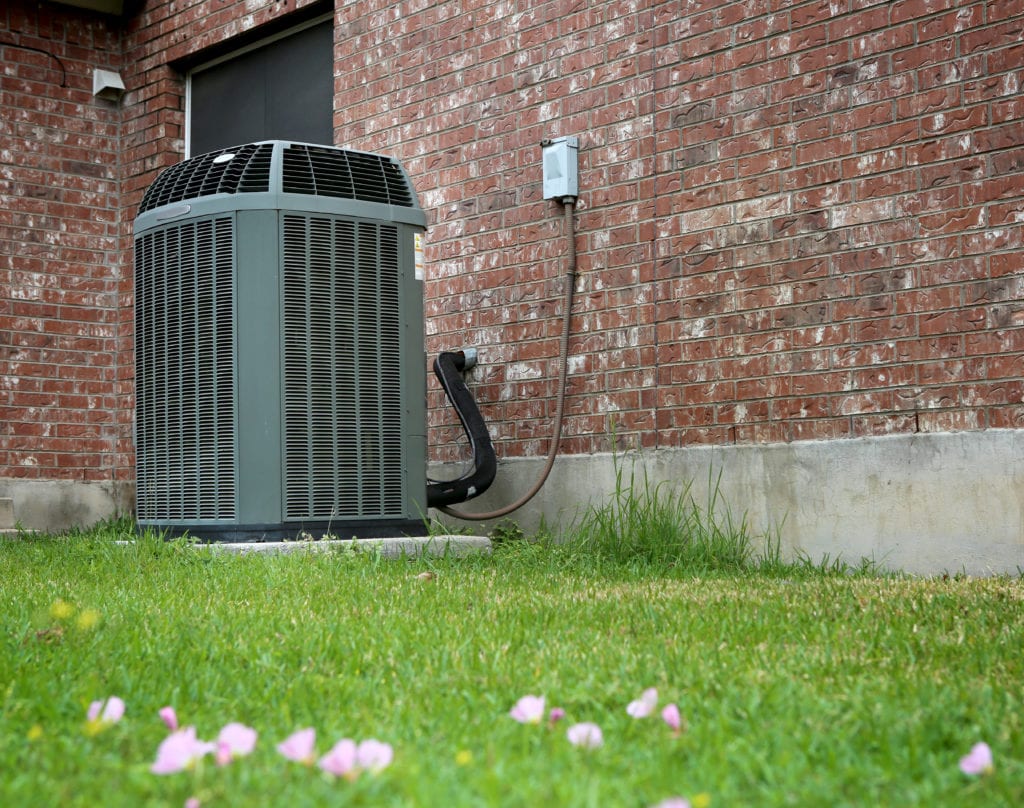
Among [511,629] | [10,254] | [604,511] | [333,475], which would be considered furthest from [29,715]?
[10,254]

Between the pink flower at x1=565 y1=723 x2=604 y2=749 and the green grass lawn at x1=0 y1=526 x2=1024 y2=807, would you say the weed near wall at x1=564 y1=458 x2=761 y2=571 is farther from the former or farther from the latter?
the pink flower at x1=565 y1=723 x2=604 y2=749

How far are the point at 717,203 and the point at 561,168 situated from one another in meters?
0.87

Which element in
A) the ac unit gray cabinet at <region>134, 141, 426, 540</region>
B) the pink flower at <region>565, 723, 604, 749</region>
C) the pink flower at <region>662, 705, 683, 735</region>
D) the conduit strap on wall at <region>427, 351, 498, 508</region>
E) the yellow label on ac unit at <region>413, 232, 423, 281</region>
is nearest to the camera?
the pink flower at <region>565, 723, 604, 749</region>

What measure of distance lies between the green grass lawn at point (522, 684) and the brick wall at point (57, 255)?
4449 mm

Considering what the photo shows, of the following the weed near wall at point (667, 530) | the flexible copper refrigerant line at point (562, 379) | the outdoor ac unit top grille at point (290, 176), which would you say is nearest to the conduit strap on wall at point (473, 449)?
the flexible copper refrigerant line at point (562, 379)

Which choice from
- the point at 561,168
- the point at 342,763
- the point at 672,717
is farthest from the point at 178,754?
the point at 561,168

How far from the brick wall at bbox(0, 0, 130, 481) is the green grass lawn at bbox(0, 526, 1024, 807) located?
4.45 m

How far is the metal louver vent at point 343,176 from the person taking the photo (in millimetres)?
4973

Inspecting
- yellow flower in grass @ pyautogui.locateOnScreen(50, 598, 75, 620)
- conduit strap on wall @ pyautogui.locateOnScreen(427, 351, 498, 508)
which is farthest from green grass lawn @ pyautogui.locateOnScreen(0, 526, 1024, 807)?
conduit strap on wall @ pyautogui.locateOnScreen(427, 351, 498, 508)

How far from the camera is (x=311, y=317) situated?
492cm

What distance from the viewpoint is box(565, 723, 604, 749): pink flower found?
1.78m

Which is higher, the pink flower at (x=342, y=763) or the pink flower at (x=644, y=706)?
the pink flower at (x=342, y=763)

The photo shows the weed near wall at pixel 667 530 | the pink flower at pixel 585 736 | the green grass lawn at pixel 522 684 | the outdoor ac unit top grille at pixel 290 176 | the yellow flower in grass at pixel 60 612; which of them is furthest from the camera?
the outdoor ac unit top grille at pixel 290 176

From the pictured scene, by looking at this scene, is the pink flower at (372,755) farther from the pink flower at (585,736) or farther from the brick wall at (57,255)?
the brick wall at (57,255)
